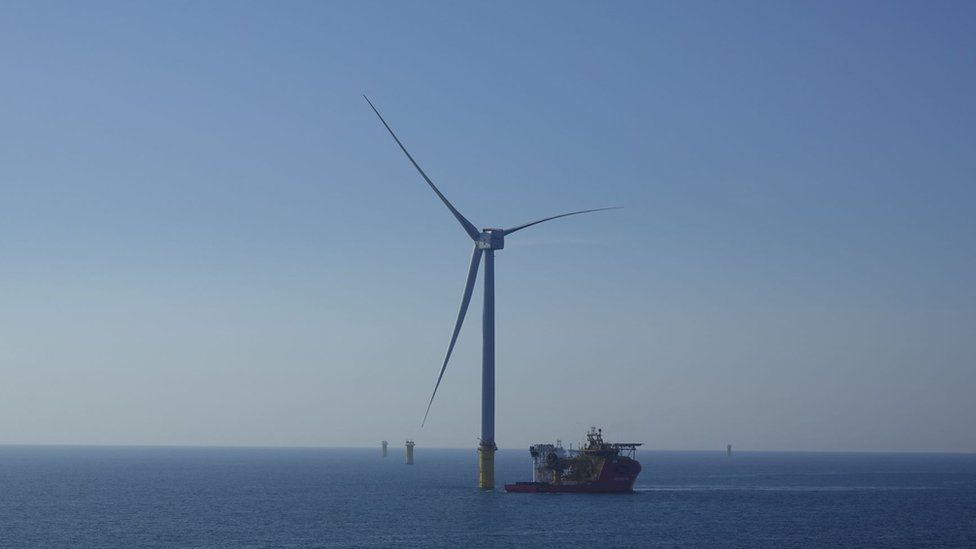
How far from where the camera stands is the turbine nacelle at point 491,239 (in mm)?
156125

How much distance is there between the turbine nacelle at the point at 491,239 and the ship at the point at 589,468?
119ft

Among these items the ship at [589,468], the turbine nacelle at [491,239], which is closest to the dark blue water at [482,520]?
the ship at [589,468]

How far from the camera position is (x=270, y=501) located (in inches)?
6777

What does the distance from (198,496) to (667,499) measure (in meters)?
76.6

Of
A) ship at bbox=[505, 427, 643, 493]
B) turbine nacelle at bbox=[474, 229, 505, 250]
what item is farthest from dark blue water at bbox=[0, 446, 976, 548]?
turbine nacelle at bbox=[474, 229, 505, 250]

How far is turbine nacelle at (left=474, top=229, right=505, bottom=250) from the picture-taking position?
512 feet

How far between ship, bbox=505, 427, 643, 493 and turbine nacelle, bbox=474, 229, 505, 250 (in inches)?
1423

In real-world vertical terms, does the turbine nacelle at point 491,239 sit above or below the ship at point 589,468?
above

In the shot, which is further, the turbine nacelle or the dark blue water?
the turbine nacelle

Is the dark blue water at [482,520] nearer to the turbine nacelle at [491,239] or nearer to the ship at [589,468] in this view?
the ship at [589,468]

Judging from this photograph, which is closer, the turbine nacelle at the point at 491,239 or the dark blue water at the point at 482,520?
the dark blue water at the point at 482,520

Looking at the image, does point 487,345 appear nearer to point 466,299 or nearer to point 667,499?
point 466,299

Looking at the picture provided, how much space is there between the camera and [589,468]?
17288 cm

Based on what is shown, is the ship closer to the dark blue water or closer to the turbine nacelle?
the dark blue water
